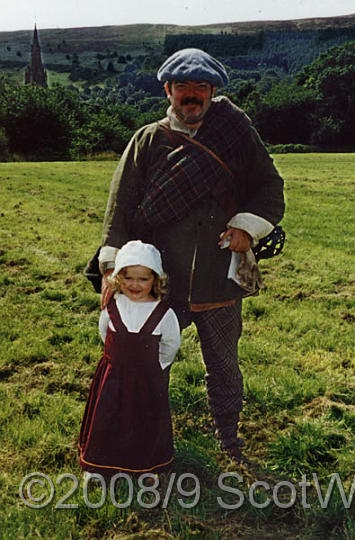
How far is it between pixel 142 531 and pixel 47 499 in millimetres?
681

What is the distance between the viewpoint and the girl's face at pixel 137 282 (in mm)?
3365

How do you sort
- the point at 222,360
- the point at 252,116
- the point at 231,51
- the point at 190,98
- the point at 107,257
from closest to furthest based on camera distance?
1. the point at 190,98
2. the point at 107,257
3. the point at 222,360
4. the point at 252,116
5. the point at 231,51

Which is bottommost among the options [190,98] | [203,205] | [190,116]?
[203,205]

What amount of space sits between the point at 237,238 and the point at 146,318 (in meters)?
0.77

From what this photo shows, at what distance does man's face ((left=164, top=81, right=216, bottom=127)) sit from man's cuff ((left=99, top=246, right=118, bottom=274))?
94 cm

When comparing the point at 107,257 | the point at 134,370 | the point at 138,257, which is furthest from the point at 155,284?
the point at 134,370

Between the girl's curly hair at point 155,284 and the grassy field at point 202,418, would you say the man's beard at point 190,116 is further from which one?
the grassy field at point 202,418

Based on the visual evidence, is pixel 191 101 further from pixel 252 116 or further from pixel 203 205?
pixel 252 116

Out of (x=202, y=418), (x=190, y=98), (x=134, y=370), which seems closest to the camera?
(x=190, y=98)

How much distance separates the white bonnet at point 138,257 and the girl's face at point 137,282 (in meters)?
0.05

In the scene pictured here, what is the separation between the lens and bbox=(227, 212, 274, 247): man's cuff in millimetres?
3473

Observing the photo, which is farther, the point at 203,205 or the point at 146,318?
the point at 203,205

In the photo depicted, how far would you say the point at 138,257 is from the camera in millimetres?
3316

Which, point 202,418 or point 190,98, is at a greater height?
point 190,98
